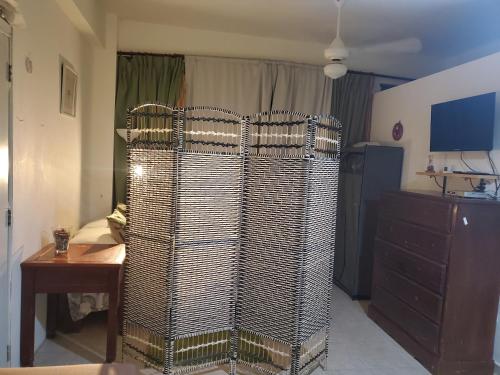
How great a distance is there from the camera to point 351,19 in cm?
357

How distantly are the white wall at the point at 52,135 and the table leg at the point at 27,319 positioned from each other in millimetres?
34

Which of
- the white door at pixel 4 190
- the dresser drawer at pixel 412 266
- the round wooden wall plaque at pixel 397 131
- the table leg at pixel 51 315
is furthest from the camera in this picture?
the round wooden wall plaque at pixel 397 131

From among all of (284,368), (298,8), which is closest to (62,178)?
(284,368)

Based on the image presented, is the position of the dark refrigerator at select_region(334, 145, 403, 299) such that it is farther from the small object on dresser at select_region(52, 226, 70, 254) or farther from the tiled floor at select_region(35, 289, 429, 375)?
the small object on dresser at select_region(52, 226, 70, 254)

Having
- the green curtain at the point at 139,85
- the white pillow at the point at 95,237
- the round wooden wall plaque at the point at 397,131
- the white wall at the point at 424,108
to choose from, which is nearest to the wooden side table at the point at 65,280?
the white pillow at the point at 95,237

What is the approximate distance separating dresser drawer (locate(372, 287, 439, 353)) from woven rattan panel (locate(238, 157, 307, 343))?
1.09 metres

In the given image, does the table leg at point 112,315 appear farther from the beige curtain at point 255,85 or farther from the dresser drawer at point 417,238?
the beige curtain at point 255,85

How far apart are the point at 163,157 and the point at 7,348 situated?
1418mm

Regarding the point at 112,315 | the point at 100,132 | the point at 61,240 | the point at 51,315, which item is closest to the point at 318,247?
the point at 112,315

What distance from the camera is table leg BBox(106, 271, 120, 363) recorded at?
2408mm

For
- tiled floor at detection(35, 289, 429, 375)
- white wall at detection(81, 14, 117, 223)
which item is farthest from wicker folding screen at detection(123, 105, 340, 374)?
white wall at detection(81, 14, 117, 223)

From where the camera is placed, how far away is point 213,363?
248cm

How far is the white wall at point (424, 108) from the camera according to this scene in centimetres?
298

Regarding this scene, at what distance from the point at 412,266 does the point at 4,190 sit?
2.86 meters
